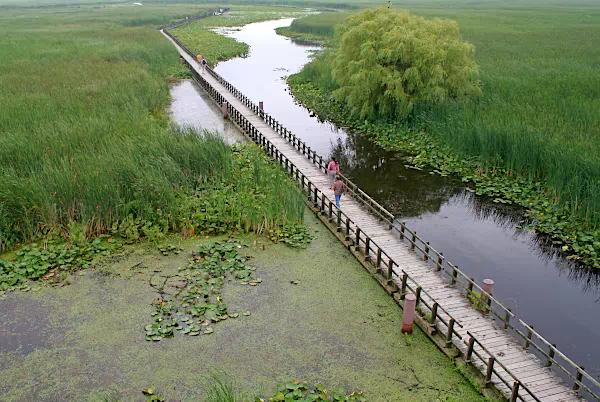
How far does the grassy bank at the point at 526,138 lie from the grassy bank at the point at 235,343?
9.67 metres

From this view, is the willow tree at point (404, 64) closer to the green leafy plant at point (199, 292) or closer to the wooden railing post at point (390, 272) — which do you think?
the green leafy plant at point (199, 292)

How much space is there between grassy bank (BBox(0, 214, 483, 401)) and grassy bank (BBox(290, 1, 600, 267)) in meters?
9.67

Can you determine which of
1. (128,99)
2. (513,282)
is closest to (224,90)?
(128,99)

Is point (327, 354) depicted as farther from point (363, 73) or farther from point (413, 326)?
point (363, 73)

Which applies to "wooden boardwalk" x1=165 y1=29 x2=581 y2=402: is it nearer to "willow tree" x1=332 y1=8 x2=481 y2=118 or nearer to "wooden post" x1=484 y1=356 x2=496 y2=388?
"wooden post" x1=484 y1=356 x2=496 y2=388

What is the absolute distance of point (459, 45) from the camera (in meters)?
33.8

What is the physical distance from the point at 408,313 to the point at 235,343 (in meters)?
4.83

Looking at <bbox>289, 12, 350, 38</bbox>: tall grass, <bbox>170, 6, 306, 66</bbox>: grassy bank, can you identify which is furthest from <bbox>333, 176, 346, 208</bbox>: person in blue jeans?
<bbox>289, 12, 350, 38</bbox>: tall grass

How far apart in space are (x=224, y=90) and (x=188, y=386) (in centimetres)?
3734

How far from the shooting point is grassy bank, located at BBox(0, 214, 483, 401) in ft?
40.0

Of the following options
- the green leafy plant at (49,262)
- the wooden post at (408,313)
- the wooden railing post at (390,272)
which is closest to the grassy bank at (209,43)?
the green leafy plant at (49,262)

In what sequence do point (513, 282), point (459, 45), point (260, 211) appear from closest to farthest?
point (513, 282) → point (260, 211) → point (459, 45)

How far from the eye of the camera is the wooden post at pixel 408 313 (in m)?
13.6

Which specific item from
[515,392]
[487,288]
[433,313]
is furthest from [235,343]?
[487,288]
